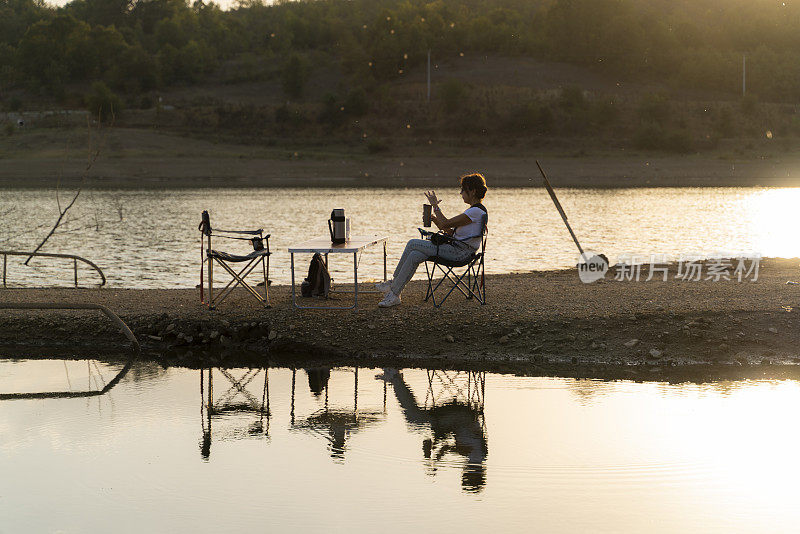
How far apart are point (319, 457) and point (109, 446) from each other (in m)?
1.28

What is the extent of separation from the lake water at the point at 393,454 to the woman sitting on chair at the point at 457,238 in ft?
4.63

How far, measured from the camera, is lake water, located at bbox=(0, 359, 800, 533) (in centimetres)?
477

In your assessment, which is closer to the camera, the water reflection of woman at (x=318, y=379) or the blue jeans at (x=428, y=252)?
the water reflection of woman at (x=318, y=379)

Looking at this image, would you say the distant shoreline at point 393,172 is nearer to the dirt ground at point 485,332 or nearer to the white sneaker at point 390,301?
the dirt ground at point 485,332

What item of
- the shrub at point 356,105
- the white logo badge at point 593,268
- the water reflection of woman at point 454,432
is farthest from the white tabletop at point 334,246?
the shrub at point 356,105

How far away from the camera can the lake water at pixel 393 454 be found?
15.6 feet

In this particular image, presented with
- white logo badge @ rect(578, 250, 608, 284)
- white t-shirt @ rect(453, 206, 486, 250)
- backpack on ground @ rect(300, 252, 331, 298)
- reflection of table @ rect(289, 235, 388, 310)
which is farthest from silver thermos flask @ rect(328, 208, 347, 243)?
white logo badge @ rect(578, 250, 608, 284)

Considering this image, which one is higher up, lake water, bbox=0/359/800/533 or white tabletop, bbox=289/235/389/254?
white tabletop, bbox=289/235/389/254

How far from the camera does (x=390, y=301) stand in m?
9.20

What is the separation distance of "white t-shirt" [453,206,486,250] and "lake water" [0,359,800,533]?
1.55 meters

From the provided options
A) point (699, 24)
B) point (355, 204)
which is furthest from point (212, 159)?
point (699, 24)

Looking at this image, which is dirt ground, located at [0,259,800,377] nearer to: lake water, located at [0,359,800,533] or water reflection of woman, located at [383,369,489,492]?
lake water, located at [0,359,800,533]

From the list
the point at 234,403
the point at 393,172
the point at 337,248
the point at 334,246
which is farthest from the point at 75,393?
the point at 393,172

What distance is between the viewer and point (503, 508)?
4852 millimetres
